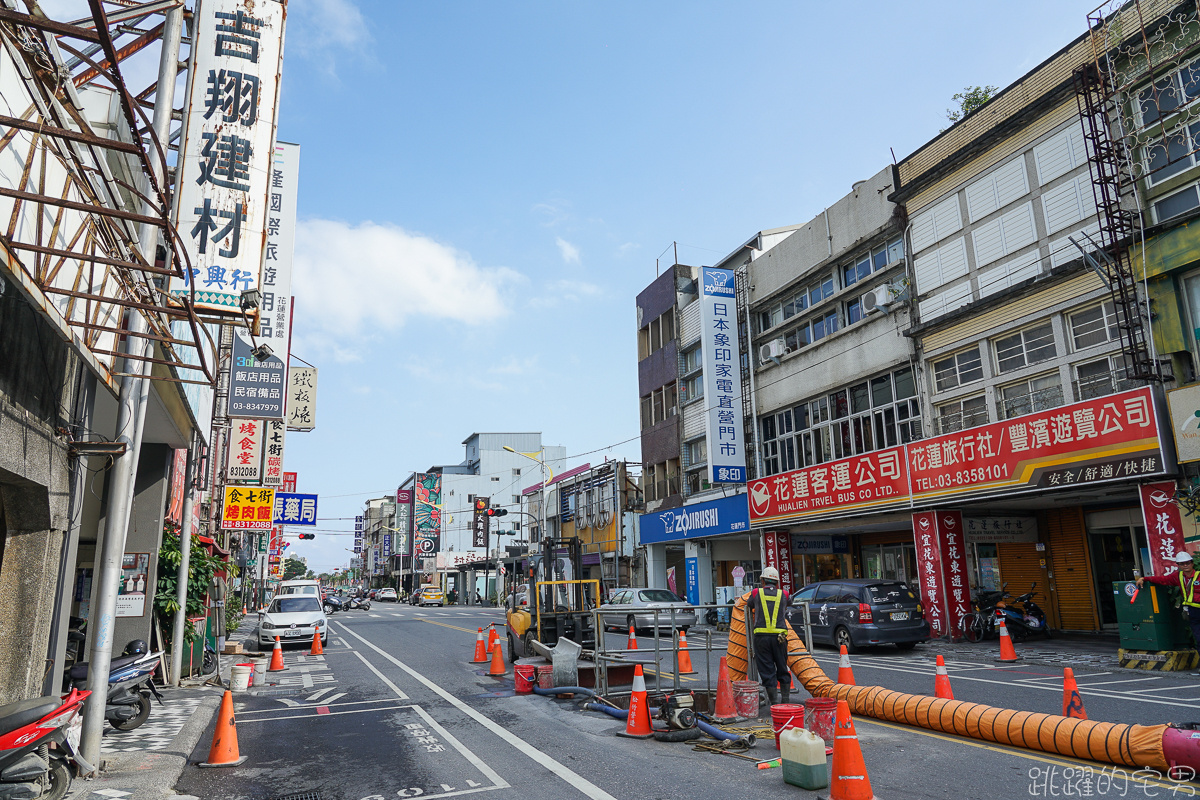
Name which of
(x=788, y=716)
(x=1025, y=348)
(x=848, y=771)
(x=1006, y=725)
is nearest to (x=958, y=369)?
(x=1025, y=348)

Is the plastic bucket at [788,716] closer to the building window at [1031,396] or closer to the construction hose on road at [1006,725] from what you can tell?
the construction hose on road at [1006,725]

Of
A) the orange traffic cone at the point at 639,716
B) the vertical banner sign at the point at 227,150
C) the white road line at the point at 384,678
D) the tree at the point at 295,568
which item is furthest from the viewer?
the tree at the point at 295,568

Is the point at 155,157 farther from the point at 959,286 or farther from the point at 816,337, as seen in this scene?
the point at 816,337

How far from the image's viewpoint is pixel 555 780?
6910 mm

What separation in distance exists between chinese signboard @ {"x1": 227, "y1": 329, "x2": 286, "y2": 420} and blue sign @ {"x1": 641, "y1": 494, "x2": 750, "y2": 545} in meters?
16.1

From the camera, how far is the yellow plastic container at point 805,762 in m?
6.29

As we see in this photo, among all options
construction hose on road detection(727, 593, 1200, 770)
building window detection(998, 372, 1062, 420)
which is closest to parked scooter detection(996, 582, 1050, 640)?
building window detection(998, 372, 1062, 420)

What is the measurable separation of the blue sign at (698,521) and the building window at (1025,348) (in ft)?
34.6

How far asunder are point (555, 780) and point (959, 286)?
18018 millimetres

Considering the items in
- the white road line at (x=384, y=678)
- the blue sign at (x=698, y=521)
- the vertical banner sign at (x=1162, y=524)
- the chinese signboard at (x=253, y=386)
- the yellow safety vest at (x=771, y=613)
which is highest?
the chinese signboard at (x=253, y=386)

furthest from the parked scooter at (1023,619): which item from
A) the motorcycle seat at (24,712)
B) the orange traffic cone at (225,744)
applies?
the motorcycle seat at (24,712)

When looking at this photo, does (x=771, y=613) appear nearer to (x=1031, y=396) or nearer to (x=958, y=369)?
(x=1031, y=396)

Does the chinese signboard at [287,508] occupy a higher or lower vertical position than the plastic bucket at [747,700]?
higher

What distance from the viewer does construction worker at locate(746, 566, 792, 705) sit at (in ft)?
30.4
